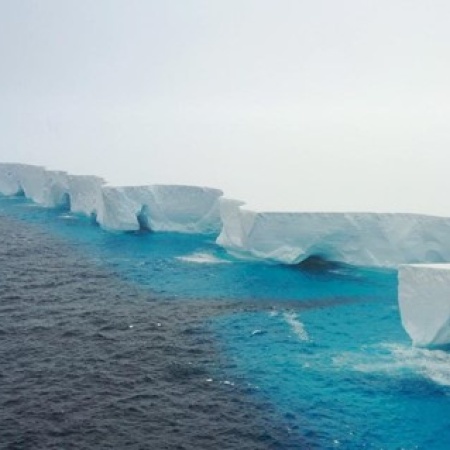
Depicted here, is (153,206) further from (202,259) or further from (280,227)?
(280,227)

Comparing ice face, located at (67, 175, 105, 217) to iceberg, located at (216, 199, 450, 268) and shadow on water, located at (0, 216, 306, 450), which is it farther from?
shadow on water, located at (0, 216, 306, 450)

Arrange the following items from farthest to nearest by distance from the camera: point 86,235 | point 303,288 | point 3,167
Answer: point 3,167 → point 86,235 → point 303,288

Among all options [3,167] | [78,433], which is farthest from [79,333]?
[3,167]

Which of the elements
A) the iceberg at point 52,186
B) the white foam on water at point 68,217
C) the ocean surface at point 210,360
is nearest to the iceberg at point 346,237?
the ocean surface at point 210,360

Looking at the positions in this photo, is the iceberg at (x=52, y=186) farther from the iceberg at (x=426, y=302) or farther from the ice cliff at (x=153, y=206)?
the iceberg at (x=426, y=302)

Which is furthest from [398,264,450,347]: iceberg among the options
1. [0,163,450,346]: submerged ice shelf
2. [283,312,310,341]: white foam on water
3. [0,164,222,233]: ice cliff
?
[0,164,222,233]: ice cliff

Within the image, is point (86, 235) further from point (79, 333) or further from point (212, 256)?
point (79, 333)

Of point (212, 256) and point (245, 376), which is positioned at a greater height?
point (212, 256)
